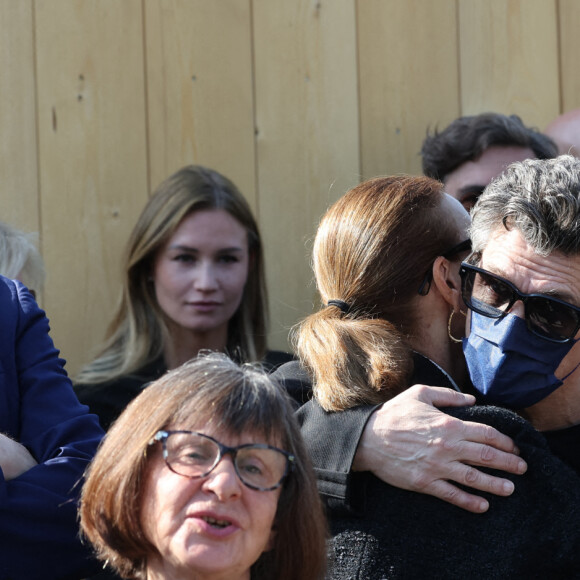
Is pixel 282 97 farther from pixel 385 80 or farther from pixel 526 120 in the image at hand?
pixel 526 120

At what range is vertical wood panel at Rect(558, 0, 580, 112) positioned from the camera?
330 centimetres

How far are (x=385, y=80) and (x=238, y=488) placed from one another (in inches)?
81.9

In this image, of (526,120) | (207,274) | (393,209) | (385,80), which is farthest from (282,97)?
(393,209)

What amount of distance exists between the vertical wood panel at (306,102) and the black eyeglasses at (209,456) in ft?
5.62

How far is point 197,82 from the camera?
3184 mm

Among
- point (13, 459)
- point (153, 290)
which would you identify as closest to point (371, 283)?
point (13, 459)

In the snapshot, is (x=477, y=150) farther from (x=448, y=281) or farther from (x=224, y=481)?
(x=224, y=481)

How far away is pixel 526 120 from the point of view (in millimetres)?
Result: 3381

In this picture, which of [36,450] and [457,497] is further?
[36,450]

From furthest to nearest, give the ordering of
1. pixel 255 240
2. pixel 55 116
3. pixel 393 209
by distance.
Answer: pixel 255 240 < pixel 55 116 < pixel 393 209

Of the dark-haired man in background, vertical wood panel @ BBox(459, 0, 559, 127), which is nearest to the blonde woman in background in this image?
the dark-haired man in background

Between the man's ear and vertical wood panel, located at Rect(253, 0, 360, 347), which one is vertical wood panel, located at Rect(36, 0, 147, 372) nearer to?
vertical wood panel, located at Rect(253, 0, 360, 347)

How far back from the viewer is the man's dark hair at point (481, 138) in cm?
314

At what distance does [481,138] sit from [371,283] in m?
1.33
